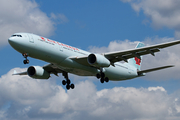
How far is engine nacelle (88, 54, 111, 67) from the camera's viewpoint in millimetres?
32022

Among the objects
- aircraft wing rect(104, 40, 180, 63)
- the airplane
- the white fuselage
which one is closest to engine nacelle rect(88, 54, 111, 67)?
the airplane

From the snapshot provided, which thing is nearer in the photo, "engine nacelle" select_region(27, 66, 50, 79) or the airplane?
the airplane

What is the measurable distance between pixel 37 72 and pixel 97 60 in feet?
31.2

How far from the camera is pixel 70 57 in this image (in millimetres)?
32312

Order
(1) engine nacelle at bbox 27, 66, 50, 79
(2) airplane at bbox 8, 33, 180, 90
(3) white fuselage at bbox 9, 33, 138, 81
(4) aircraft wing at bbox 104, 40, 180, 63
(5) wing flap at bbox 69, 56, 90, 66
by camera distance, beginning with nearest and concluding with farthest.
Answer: (3) white fuselage at bbox 9, 33, 138, 81 < (2) airplane at bbox 8, 33, 180, 90 < (4) aircraft wing at bbox 104, 40, 180, 63 < (5) wing flap at bbox 69, 56, 90, 66 < (1) engine nacelle at bbox 27, 66, 50, 79

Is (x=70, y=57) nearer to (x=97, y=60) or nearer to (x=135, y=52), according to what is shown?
(x=97, y=60)

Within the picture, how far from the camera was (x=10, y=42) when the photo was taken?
2891cm

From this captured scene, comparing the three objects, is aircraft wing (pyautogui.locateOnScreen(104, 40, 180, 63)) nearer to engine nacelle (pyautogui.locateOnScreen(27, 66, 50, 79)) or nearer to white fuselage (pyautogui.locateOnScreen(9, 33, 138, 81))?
white fuselage (pyautogui.locateOnScreen(9, 33, 138, 81))

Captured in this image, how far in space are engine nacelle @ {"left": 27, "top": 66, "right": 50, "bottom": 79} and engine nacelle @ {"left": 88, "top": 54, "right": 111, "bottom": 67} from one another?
8.36m

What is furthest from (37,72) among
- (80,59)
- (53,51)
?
(80,59)

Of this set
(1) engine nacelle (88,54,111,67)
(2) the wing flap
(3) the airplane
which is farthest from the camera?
(2) the wing flap

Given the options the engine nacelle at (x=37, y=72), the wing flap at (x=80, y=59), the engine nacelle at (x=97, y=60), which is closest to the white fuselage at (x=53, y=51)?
the wing flap at (x=80, y=59)

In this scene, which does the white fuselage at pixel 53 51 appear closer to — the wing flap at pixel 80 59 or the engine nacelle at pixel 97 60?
the wing flap at pixel 80 59

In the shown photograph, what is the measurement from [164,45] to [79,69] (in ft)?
34.1
